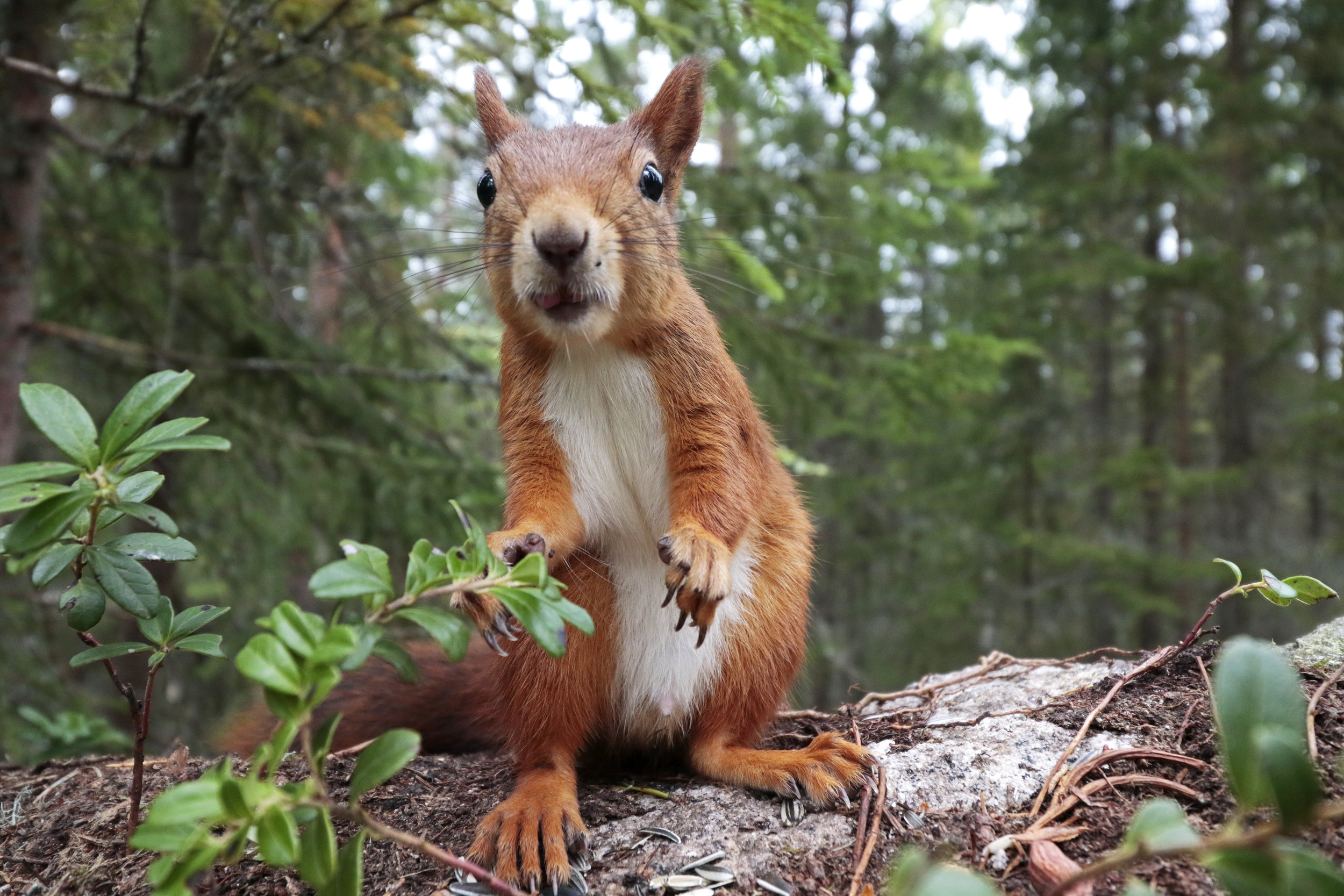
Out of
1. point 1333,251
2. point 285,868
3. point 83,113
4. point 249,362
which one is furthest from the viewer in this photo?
point 1333,251

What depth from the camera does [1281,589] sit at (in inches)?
62.5

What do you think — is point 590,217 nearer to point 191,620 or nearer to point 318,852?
point 191,620

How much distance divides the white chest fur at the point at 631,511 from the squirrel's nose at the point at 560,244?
0.28 meters

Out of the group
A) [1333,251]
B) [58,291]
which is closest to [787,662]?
[58,291]

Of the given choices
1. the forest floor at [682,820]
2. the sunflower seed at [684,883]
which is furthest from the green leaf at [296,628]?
the sunflower seed at [684,883]

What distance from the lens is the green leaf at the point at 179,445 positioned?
1.19 m

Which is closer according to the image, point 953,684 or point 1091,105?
point 953,684

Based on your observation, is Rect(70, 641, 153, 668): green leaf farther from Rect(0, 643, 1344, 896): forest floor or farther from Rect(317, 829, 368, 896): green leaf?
Rect(317, 829, 368, 896): green leaf

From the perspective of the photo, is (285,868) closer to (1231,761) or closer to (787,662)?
(787,662)

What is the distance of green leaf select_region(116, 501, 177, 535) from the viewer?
4.13ft

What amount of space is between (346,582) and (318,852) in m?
0.31

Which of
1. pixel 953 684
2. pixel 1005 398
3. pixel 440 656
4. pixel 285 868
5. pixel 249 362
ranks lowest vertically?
pixel 285 868

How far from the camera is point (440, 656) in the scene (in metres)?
2.38

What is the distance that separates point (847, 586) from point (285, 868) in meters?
9.86
